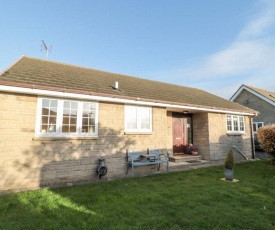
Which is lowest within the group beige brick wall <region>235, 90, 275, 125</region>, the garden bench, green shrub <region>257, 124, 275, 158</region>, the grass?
the grass

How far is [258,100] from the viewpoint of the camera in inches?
908

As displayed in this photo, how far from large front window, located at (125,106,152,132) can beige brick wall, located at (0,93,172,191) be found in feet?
1.20

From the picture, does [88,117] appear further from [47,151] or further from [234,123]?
[234,123]

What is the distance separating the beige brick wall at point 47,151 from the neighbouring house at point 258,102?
20.7 metres

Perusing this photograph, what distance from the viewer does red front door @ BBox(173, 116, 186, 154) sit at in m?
13.1

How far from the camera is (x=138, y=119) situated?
9.38 metres

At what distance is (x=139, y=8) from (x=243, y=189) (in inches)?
489

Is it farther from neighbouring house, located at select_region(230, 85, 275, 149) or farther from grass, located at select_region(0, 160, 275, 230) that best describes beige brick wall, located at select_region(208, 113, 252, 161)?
neighbouring house, located at select_region(230, 85, 275, 149)

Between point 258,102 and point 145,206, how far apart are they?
2430 cm

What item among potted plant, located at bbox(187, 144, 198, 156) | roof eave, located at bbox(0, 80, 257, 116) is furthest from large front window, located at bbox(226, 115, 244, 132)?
roof eave, located at bbox(0, 80, 257, 116)

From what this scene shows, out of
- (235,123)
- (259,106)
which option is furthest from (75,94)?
(259,106)

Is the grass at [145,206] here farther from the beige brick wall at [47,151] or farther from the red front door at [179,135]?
the red front door at [179,135]

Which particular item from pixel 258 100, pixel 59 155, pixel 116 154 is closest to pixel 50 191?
pixel 59 155

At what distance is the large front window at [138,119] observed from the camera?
9.07 metres
